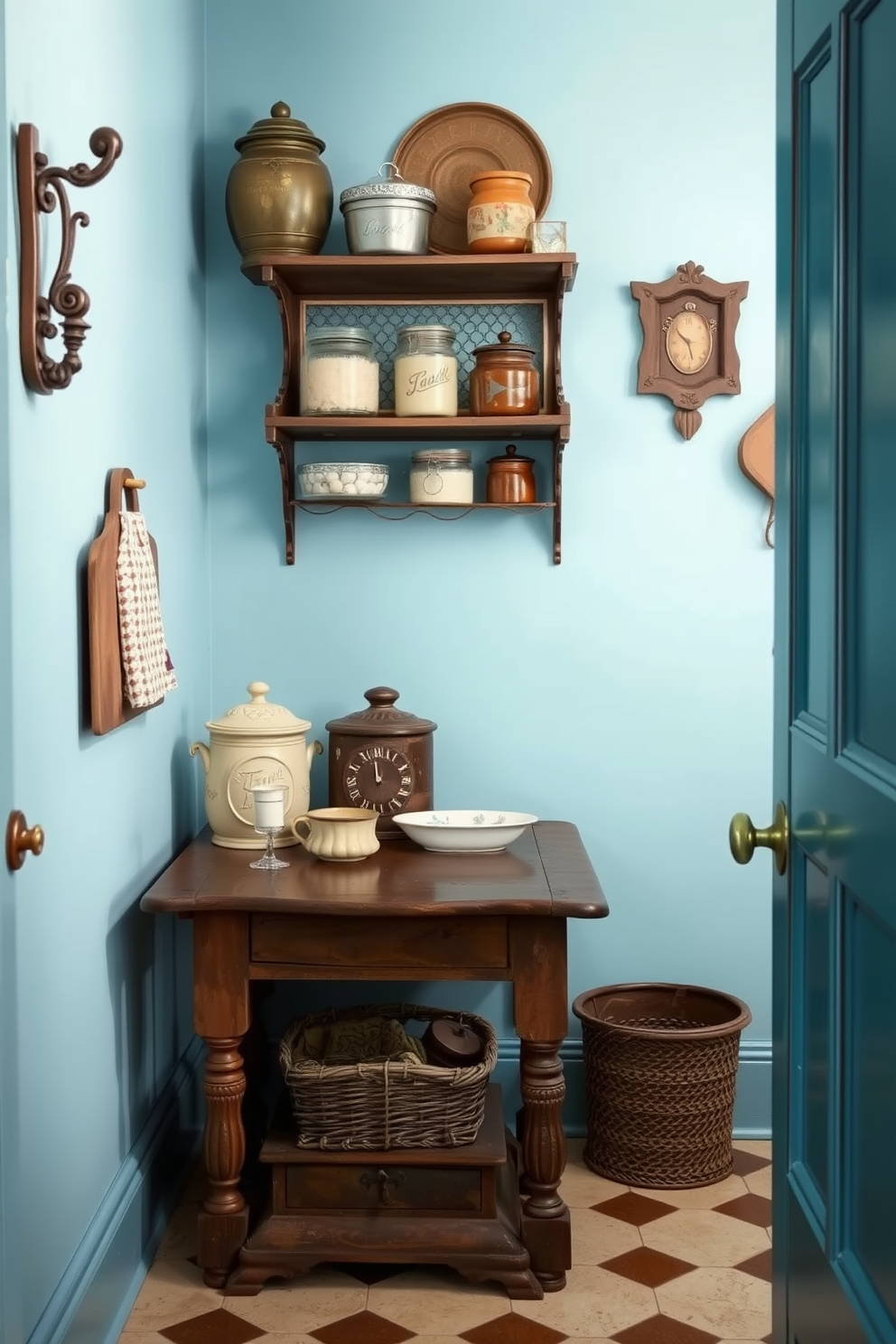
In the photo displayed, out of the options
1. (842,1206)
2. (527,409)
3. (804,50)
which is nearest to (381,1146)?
(842,1206)

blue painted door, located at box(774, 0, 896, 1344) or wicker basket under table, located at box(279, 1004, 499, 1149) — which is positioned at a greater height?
blue painted door, located at box(774, 0, 896, 1344)

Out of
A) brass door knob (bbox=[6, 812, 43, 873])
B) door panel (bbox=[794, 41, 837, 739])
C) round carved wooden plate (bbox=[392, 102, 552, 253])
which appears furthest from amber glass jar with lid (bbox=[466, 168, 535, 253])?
brass door knob (bbox=[6, 812, 43, 873])

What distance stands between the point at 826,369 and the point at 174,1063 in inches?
81.9

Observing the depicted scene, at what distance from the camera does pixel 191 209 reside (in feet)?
9.37

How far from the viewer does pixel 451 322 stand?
2959 mm

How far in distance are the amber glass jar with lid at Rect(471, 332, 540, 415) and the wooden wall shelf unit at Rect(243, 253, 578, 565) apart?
0.03 meters

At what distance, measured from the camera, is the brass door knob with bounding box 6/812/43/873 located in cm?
143

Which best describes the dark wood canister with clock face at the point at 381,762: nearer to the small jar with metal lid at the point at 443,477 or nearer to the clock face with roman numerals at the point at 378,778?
the clock face with roman numerals at the point at 378,778

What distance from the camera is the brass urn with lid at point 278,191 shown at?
108 inches

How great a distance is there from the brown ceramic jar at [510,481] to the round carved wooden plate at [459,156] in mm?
494

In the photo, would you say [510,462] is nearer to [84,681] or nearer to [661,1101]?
[84,681]

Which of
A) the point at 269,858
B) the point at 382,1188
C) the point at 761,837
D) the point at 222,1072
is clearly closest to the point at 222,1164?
the point at 222,1072

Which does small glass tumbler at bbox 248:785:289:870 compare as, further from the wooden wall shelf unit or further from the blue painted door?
the blue painted door

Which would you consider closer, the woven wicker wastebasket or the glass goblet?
the glass goblet
